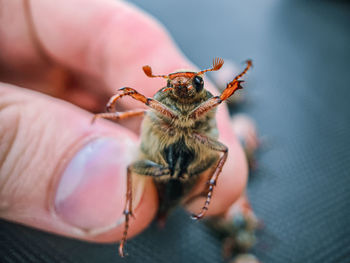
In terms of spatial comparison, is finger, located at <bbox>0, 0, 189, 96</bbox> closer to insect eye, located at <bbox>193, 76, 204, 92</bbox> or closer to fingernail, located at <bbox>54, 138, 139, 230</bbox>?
fingernail, located at <bbox>54, 138, 139, 230</bbox>

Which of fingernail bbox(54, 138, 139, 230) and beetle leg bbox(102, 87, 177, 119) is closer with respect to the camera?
beetle leg bbox(102, 87, 177, 119)

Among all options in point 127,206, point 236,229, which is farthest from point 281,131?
point 127,206

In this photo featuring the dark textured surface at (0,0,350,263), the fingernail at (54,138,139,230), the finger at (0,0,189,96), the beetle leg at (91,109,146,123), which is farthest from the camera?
the finger at (0,0,189,96)

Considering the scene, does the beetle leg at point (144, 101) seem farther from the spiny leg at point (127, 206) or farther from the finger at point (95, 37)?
the finger at point (95, 37)

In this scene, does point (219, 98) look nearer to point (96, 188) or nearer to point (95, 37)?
point (96, 188)

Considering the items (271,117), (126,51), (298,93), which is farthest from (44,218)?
(298,93)

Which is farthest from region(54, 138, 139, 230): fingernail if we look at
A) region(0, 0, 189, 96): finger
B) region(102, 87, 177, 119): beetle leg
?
region(0, 0, 189, 96): finger

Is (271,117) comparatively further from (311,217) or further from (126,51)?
(126,51)
